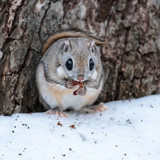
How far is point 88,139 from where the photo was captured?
10.3ft

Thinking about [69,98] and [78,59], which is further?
[69,98]

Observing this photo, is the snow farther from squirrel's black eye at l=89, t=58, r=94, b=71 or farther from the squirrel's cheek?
squirrel's black eye at l=89, t=58, r=94, b=71

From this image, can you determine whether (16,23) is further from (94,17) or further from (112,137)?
(112,137)

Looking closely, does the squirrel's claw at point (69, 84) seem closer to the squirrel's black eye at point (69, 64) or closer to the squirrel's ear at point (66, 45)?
the squirrel's black eye at point (69, 64)

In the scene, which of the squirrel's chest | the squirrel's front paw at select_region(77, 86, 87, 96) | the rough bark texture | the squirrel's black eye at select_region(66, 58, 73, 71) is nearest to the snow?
the squirrel's chest

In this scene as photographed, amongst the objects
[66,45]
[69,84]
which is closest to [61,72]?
[69,84]

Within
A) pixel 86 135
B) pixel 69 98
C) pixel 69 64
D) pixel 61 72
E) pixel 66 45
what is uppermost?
pixel 66 45

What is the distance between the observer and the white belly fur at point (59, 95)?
372 centimetres

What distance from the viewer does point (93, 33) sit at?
4.10 metres

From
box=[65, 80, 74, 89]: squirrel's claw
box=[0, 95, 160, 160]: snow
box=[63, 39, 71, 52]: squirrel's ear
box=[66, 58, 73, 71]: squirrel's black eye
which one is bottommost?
box=[0, 95, 160, 160]: snow

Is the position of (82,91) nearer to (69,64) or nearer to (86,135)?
(69,64)

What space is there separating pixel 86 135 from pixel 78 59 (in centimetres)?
82

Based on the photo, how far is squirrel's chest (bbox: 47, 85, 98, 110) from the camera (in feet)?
12.2

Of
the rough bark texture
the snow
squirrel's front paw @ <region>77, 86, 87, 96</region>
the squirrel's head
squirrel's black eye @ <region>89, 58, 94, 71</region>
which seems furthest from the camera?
the rough bark texture
